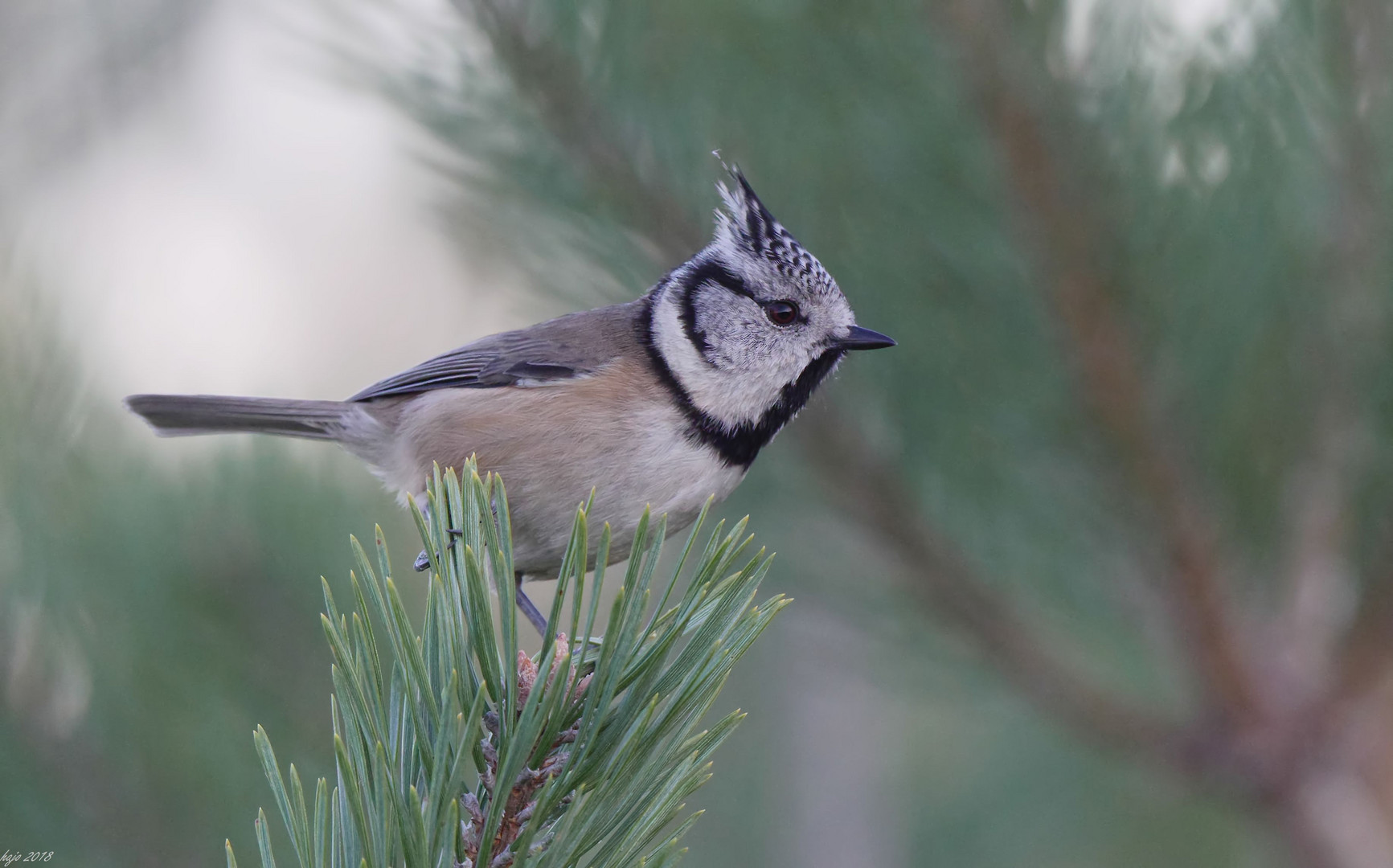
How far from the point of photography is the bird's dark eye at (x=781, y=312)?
2.22m

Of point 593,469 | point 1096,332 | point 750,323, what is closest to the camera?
point 1096,332

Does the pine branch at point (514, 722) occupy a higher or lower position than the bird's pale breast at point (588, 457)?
lower

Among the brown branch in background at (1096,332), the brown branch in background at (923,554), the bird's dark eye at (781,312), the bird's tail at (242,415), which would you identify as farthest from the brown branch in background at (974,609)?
the bird's tail at (242,415)

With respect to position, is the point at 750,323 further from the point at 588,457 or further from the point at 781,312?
the point at 588,457

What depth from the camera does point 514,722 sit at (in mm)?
1071

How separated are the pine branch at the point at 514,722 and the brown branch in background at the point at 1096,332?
74 centimetres

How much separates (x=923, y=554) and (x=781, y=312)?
2.14 ft

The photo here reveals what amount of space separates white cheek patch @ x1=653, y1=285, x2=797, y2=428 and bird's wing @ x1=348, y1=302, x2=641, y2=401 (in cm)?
6

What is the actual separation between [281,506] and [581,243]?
0.76m

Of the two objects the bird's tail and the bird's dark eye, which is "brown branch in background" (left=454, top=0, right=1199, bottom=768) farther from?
the bird's tail

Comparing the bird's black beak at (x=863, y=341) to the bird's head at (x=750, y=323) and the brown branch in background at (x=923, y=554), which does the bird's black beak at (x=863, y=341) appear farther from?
the brown branch in background at (x=923, y=554)

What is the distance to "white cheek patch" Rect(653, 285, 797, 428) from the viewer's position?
6.87 feet

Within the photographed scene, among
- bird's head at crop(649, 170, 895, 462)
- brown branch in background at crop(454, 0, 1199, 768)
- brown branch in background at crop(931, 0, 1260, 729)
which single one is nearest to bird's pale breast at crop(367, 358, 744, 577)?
bird's head at crop(649, 170, 895, 462)

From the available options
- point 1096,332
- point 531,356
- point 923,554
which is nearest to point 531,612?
point 531,356
